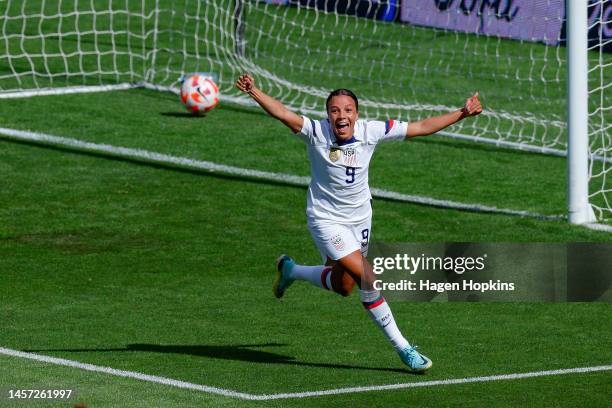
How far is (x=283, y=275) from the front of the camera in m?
11.3

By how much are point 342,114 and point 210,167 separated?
7274 mm

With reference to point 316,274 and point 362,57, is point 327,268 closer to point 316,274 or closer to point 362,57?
point 316,274

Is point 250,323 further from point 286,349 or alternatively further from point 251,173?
point 251,173

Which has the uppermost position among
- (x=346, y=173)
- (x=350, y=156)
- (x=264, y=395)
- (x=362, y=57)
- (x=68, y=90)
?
(x=362, y=57)

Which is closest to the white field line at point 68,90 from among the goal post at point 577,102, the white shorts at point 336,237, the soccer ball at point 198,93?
the soccer ball at point 198,93

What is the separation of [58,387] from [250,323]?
2.40m

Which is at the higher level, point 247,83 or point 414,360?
point 247,83

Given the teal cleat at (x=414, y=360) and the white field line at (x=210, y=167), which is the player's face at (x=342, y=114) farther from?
the white field line at (x=210, y=167)

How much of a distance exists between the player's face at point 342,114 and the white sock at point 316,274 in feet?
3.98

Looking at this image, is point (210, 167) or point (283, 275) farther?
point (210, 167)

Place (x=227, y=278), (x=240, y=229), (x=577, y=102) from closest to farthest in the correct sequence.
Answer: (x=227, y=278) < (x=577, y=102) < (x=240, y=229)

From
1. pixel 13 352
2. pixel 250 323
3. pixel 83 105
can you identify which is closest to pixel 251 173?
pixel 83 105

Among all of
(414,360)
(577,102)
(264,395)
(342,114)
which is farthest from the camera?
(577,102)

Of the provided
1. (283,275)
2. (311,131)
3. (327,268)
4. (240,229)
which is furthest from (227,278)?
(311,131)
